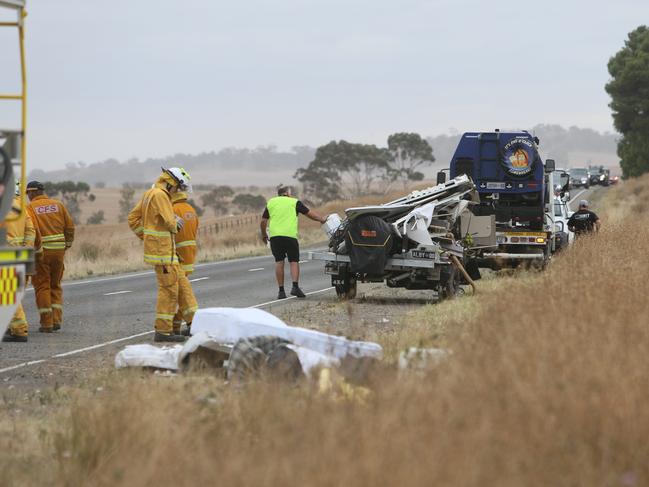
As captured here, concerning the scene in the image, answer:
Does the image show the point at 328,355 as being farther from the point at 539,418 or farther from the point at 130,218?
the point at 130,218

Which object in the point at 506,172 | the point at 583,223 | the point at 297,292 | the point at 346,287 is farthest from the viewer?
the point at 583,223

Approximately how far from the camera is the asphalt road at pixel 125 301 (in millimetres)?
13252

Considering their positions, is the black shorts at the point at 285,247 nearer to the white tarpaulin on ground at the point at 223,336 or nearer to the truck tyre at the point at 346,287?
the truck tyre at the point at 346,287

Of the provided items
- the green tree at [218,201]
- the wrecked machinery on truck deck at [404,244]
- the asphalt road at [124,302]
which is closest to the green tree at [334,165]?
the green tree at [218,201]

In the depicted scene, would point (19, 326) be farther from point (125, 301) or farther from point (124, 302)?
point (125, 301)

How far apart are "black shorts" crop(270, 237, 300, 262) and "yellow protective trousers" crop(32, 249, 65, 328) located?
16.9 ft

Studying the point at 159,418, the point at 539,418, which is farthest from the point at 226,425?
the point at 539,418

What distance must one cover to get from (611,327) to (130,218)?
285 inches

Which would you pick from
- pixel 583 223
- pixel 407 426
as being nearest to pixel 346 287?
pixel 583 223

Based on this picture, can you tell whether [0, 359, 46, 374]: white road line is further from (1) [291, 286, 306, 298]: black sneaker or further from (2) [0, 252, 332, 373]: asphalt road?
(1) [291, 286, 306, 298]: black sneaker

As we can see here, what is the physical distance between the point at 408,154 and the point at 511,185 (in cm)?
8850

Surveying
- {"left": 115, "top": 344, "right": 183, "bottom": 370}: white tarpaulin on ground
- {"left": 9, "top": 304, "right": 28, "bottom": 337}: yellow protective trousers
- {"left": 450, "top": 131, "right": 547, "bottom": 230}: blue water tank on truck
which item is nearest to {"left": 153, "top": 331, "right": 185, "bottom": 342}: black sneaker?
{"left": 9, "top": 304, "right": 28, "bottom": 337}: yellow protective trousers

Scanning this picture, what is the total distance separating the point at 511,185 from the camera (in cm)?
2289

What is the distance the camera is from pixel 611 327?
7613 mm
